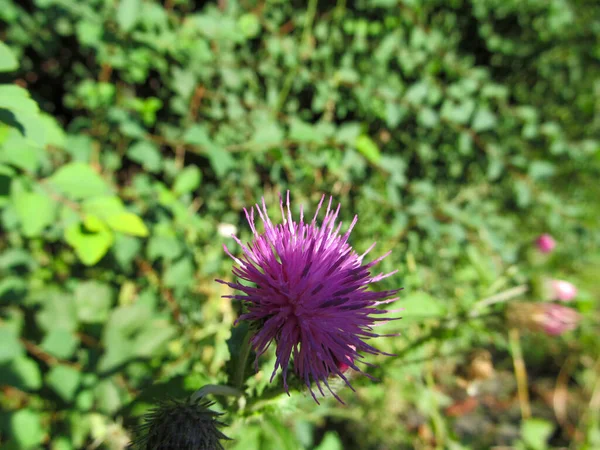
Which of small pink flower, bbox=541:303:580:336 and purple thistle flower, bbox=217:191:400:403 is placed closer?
purple thistle flower, bbox=217:191:400:403

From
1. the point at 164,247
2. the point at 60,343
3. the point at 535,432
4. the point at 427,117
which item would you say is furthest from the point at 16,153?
the point at 535,432

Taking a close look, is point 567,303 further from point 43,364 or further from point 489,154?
point 43,364

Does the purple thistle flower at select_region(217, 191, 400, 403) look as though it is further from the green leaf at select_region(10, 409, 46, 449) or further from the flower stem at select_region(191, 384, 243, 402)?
the green leaf at select_region(10, 409, 46, 449)

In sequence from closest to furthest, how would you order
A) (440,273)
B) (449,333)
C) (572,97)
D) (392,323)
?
1. (392,323)
2. (449,333)
3. (440,273)
4. (572,97)

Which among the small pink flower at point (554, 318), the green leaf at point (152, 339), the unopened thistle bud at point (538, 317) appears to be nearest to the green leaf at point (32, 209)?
the green leaf at point (152, 339)

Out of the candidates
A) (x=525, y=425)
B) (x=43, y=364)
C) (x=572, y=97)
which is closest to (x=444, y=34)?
(x=572, y=97)

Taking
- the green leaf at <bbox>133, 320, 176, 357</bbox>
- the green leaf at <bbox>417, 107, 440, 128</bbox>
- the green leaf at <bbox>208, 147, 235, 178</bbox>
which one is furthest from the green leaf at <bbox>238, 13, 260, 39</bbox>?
the green leaf at <bbox>133, 320, 176, 357</bbox>
